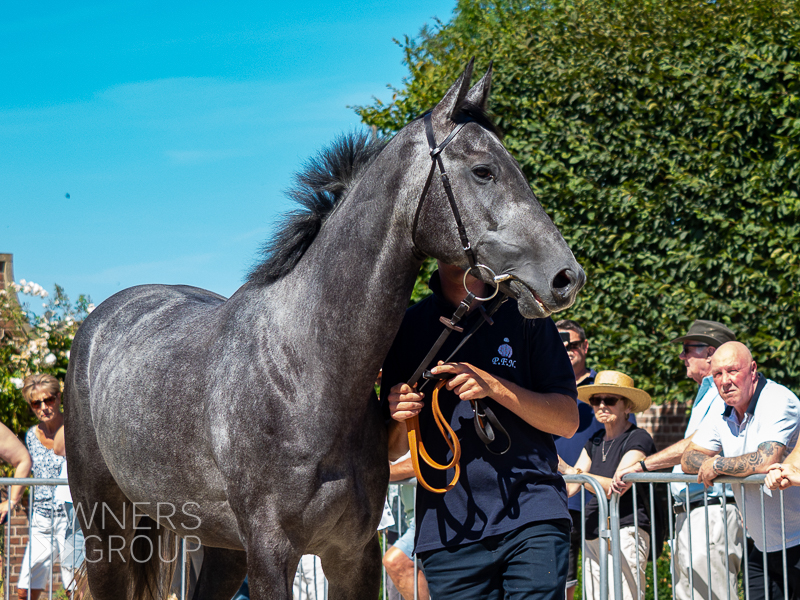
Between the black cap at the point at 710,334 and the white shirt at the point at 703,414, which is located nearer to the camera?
the white shirt at the point at 703,414

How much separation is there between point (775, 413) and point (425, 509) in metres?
2.71

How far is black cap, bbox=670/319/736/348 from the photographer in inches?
237

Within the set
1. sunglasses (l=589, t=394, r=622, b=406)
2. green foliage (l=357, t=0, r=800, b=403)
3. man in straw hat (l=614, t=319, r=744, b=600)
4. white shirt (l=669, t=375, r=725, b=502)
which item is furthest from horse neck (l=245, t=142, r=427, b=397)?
green foliage (l=357, t=0, r=800, b=403)

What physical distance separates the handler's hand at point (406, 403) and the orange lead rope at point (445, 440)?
0.20 ft

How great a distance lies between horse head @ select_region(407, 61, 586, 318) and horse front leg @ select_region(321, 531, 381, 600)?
3.48 ft

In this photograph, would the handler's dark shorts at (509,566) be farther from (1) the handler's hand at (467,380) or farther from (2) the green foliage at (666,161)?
(2) the green foliage at (666,161)

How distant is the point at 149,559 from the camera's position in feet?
12.0

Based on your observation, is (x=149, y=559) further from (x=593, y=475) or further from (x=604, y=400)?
(x=604, y=400)

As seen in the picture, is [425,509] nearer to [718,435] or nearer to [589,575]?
[718,435]

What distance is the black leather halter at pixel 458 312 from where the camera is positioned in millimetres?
2359

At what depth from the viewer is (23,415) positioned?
911 cm

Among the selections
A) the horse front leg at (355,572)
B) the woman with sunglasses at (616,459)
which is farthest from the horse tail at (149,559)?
the woman with sunglasses at (616,459)

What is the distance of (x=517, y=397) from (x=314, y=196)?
39.6 inches

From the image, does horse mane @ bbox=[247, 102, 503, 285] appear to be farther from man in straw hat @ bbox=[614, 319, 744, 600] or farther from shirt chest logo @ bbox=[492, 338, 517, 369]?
man in straw hat @ bbox=[614, 319, 744, 600]
